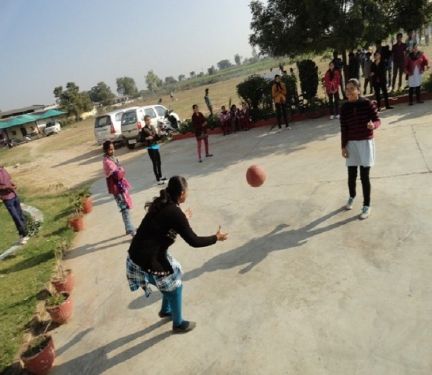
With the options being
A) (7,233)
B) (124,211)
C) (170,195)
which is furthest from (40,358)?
(7,233)

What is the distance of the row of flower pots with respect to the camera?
443 cm

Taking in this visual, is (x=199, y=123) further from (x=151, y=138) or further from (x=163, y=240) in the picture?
(x=163, y=240)

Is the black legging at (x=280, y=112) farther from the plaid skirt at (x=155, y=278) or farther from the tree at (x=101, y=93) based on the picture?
the tree at (x=101, y=93)

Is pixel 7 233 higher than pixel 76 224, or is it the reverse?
pixel 76 224

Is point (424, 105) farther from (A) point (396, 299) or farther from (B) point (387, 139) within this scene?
(A) point (396, 299)

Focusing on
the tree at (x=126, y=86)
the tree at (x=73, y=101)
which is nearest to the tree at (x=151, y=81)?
the tree at (x=126, y=86)

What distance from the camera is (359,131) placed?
20.0 ft

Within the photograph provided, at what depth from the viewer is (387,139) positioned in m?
9.70

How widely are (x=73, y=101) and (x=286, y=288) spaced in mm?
72939

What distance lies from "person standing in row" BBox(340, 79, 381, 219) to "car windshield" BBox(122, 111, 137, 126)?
14.4 m

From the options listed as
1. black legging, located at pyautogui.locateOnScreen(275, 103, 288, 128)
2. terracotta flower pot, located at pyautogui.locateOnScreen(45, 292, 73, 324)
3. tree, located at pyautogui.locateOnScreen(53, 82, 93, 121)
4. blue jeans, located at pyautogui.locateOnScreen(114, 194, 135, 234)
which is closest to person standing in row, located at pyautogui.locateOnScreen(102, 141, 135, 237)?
blue jeans, located at pyautogui.locateOnScreen(114, 194, 135, 234)

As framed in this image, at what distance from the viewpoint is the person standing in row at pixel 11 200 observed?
8914mm

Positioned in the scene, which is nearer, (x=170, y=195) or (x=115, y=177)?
(x=170, y=195)

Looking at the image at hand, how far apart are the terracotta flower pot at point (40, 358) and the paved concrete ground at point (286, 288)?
18cm
